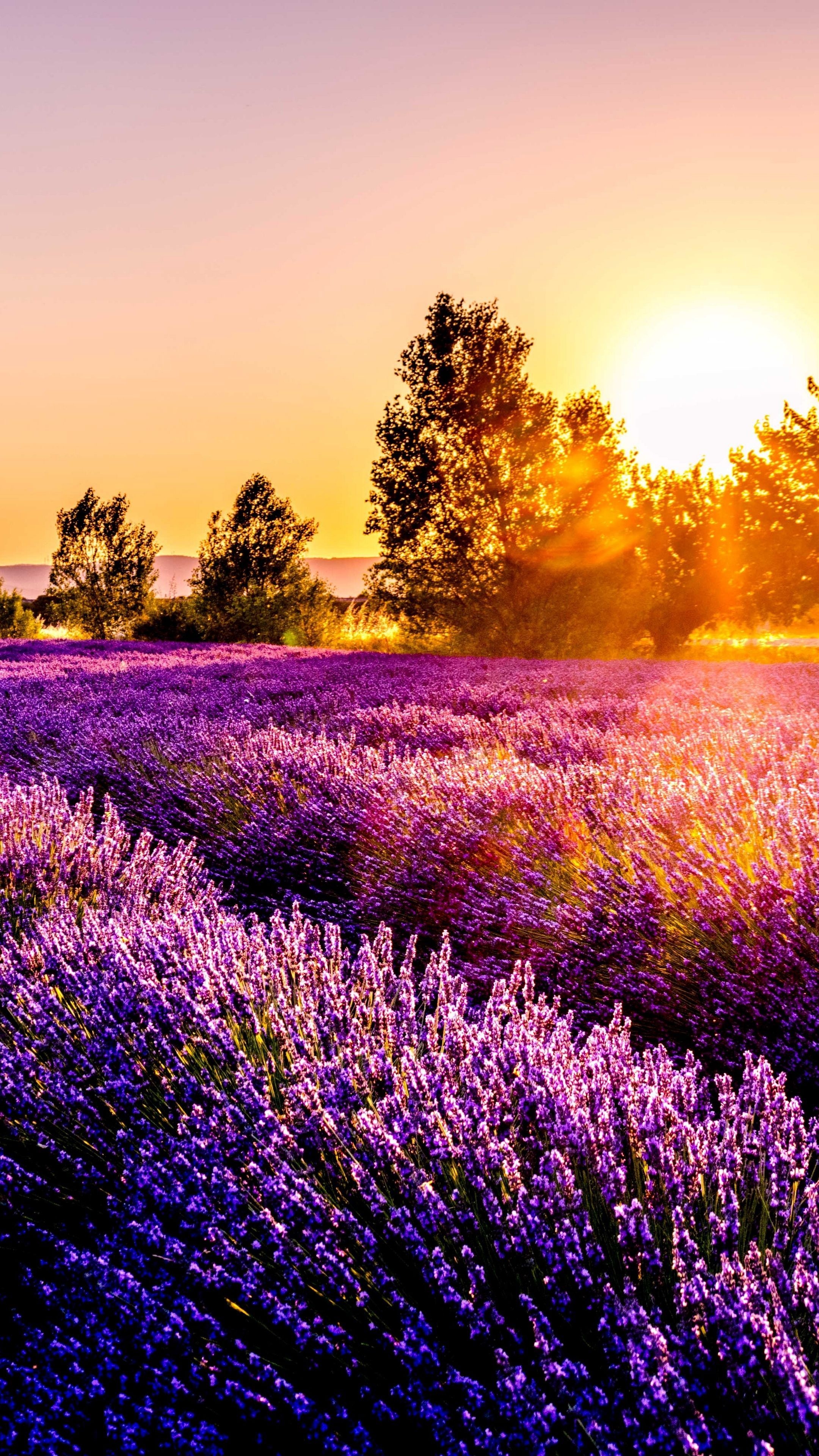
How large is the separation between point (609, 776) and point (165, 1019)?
206 cm

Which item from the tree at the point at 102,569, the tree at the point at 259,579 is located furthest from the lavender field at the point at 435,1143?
the tree at the point at 102,569

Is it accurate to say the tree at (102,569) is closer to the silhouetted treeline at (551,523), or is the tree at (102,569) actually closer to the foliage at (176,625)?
the foliage at (176,625)

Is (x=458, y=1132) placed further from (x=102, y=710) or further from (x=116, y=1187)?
(x=102, y=710)

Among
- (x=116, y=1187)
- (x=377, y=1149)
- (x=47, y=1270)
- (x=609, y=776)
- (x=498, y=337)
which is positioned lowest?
(x=47, y=1270)

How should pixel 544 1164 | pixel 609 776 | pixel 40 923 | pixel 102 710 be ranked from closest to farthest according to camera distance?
pixel 544 1164 < pixel 40 923 < pixel 609 776 < pixel 102 710

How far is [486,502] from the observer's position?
22.6 metres

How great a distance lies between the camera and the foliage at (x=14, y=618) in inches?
1748

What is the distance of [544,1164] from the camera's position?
1.05 meters

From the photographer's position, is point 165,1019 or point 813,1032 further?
point 813,1032

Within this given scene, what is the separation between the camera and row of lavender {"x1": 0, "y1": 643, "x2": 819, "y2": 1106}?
1.98m

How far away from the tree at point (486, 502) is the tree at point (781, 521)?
6.19m

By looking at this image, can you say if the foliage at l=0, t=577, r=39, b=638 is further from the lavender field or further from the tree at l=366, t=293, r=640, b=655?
the lavender field

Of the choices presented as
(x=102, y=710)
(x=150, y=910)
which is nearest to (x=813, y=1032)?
(x=150, y=910)

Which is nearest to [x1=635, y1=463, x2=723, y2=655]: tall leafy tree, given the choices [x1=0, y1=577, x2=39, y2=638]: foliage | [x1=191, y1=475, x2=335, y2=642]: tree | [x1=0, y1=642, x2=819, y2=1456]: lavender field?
[x1=191, y1=475, x2=335, y2=642]: tree
